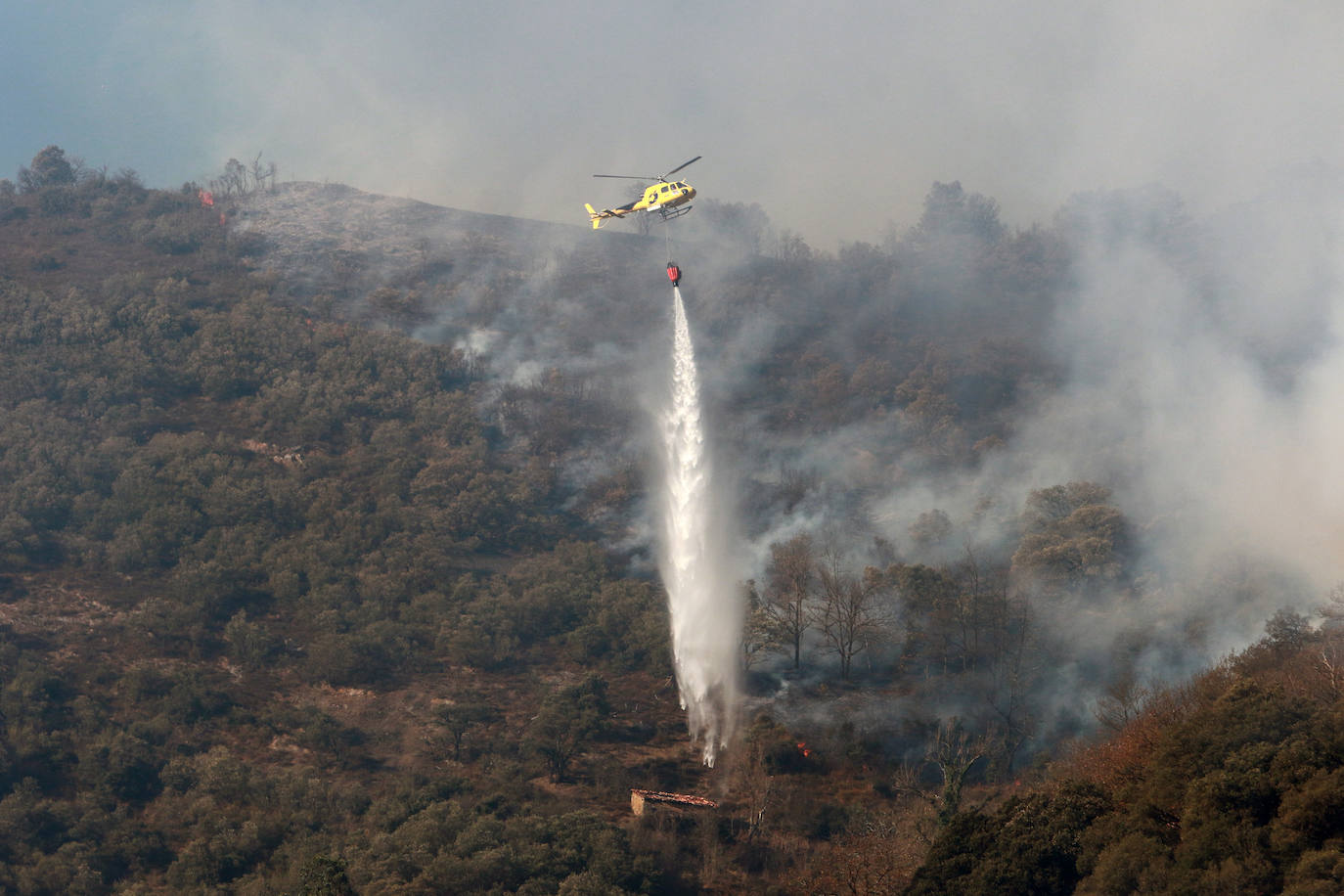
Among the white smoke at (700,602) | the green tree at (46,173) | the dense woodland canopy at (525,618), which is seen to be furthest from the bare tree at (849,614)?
the green tree at (46,173)

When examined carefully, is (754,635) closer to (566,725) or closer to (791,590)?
(791,590)

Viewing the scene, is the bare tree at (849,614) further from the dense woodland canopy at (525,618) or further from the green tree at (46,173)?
the green tree at (46,173)

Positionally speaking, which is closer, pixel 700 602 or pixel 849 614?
pixel 700 602

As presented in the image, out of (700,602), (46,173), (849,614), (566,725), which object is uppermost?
(46,173)

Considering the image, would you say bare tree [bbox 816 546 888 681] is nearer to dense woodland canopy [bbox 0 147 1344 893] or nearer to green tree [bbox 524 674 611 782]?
dense woodland canopy [bbox 0 147 1344 893]

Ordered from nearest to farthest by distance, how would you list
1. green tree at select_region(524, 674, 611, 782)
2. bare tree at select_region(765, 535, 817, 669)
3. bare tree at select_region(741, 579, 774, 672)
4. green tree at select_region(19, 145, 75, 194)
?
green tree at select_region(524, 674, 611, 782) → bare tree at select_region(741, 579, 774, 672) → bare tree at select_region(765, 535, 817, 669) → green tree at select_region(19, 145, 75, 194)

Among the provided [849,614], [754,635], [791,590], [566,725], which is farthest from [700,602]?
[566,725]

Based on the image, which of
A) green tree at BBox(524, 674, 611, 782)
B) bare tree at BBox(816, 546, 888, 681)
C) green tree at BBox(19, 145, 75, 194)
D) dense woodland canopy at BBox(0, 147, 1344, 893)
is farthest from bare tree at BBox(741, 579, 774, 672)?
green tree at BBox(19, 145, 75, 194)
